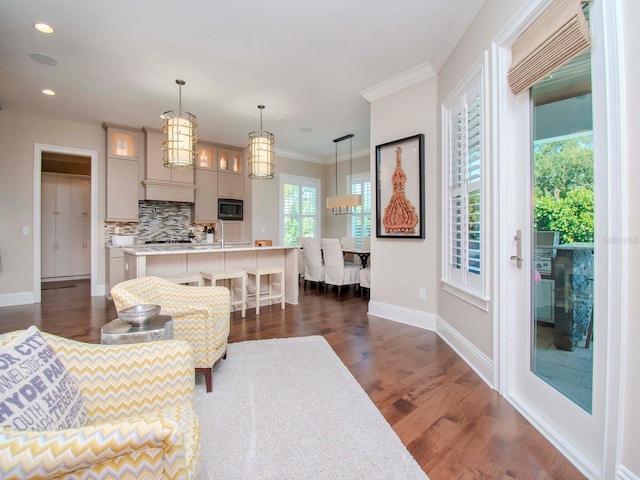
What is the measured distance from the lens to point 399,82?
3.54 metres

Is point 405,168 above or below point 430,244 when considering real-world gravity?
above

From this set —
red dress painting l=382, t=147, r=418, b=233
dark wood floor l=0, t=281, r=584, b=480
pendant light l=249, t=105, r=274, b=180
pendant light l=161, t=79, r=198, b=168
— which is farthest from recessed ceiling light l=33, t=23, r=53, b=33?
red dress painting l=382, t=147, r=418, b=233

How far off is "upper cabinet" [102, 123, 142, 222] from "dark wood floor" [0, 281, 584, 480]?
5.37 ft

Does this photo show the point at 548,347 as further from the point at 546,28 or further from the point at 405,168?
the point at 405,168

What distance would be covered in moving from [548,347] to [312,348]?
177 cm

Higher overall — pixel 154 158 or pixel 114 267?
pixel 154 158

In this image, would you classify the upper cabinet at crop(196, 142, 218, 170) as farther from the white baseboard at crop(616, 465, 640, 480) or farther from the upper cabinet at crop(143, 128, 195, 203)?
the white baseboard at crop(616, 465, 640, 480)

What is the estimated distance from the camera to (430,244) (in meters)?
3.34

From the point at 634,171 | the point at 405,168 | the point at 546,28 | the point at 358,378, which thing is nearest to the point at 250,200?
the point at 405,168

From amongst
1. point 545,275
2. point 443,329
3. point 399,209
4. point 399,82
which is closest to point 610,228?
point 545,275

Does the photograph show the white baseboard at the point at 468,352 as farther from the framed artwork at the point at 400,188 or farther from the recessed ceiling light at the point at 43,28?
the recessed ceiling light at the point at 43,28

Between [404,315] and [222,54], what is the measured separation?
134 inches

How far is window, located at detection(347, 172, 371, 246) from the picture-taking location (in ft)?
21.9

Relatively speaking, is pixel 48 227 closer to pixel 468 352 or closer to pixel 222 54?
pixel 222 54
